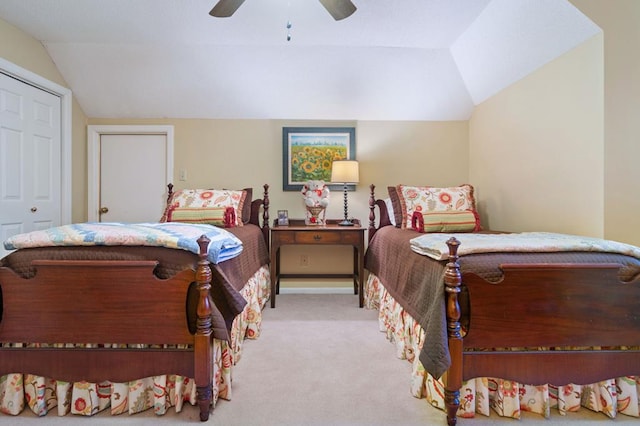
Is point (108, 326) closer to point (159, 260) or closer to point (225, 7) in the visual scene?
point (159, 260)

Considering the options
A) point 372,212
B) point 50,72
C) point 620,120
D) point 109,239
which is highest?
point 50,72

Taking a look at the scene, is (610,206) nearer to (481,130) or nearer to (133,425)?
(481,130)

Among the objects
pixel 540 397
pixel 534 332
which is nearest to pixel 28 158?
pixel 534 332

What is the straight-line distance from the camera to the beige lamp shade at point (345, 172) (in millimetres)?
3184

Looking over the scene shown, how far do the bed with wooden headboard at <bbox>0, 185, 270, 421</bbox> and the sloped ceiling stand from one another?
1.85 m

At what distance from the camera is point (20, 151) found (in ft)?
8.80

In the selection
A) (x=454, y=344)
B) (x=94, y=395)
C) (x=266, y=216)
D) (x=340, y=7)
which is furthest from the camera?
(x=266, y=216)

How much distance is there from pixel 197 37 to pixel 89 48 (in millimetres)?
1005

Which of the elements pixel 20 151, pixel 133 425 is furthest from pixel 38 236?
pixel 20 151

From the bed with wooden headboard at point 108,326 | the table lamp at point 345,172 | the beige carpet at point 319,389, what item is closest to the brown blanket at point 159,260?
the bed with wooden headboard at point 108,326

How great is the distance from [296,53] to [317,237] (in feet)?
5.33

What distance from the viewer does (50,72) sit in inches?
117

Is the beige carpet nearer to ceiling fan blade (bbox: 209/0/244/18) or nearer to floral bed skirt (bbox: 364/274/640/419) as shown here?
floral bed skirt (bbox: 364/274/640/419)

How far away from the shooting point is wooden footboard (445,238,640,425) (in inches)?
53.3
